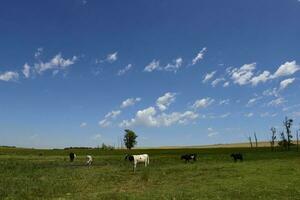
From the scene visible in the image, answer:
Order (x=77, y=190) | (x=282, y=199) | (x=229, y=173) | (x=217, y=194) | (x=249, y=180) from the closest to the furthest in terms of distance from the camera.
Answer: (x=282, y=199)
(x=217, y=194)
(x=77, y=190)
(x=249, y=180)
(x=229, y=173)

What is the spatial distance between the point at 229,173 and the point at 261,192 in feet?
37.5

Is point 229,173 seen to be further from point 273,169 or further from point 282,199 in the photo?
point 282,199

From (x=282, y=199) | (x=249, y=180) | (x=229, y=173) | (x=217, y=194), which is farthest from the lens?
(x=229, y=173)

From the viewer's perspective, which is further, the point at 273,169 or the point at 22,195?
the point at 273,169

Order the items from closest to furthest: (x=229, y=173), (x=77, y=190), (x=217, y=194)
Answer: (x=217, y=194)
(x=77, y=190)
(x=229, y=173)

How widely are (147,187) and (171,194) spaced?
562 cm

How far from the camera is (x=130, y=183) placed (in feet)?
116

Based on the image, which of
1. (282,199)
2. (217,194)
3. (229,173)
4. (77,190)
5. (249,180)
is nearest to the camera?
(282,199)

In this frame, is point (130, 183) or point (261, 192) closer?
point (261, 192)

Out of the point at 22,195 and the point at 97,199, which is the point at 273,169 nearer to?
the point at 97,199

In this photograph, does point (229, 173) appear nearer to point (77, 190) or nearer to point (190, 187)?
point (190, 187)

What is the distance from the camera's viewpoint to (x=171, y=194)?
27203 millimetres

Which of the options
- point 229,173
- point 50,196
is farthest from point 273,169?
point 50,196

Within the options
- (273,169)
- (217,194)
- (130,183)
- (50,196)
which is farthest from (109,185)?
(273,169)
